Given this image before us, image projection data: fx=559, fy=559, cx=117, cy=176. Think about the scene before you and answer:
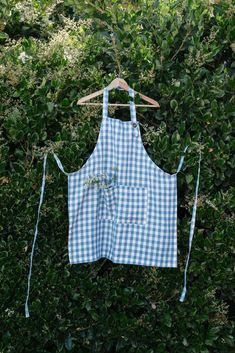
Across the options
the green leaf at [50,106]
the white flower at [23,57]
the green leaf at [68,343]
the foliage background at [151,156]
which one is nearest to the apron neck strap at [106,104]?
the foliage background at [151,156]

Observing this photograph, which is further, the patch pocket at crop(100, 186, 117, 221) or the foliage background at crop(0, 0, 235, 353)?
the foliage background at crop(0, 0, 235, 353)

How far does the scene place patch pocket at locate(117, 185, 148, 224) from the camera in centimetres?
282

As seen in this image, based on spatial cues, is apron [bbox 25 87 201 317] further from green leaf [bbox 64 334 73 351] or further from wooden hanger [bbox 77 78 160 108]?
green leaf [bbox 64 334 73 351]

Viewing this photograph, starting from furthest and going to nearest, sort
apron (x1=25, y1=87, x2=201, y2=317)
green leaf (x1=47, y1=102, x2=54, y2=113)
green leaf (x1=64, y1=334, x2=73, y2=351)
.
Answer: green leaf (x1=64, y1=334, x2=73, y2=351), green leaf (x1=47, y1=102, x2=54, y2=113), apron (x1=25, y1=87, x2=201, y2=317)

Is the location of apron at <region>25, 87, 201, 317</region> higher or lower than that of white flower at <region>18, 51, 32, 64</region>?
lower

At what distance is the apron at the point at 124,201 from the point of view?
2818 mm

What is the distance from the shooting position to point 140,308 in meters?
3.11

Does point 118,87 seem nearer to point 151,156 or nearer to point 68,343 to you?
point 151,156

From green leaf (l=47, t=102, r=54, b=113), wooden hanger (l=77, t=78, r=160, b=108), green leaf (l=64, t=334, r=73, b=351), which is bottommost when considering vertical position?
green leaf (l=64, t=334, r=73, b=351)

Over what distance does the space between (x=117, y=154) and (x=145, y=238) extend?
0.45 metres

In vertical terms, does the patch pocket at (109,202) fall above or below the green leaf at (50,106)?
below

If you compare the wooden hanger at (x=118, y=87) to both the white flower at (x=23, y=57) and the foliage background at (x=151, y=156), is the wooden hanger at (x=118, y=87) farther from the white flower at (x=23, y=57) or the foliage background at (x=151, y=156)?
the white flower at (x=23, y=57)

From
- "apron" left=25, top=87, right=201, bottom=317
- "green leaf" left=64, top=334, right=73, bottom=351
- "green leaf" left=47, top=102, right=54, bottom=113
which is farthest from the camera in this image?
"green leaf" left=64, top=334, right=73, bottom=351

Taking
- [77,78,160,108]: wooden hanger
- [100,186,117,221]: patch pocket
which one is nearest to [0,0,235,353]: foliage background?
[77,78,160,108]: wooden hanger
